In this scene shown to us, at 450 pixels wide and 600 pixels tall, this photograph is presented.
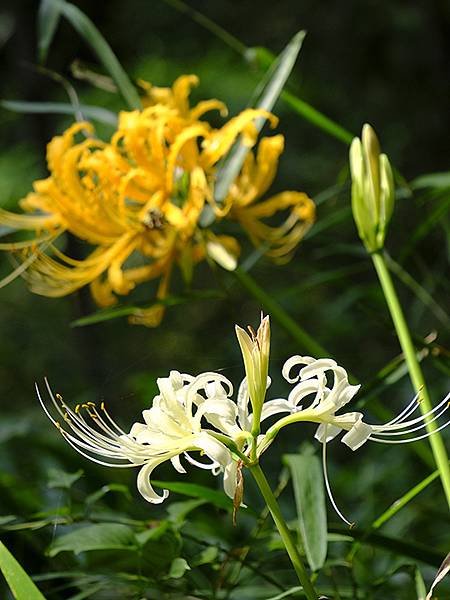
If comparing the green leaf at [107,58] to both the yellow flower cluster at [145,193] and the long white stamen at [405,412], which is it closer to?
the yellow flower cluster at [145,193]

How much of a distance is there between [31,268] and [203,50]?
1.97 meters

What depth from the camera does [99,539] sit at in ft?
1.41

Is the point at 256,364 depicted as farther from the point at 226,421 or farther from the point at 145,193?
the point at 145,193

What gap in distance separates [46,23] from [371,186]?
0.29 meters

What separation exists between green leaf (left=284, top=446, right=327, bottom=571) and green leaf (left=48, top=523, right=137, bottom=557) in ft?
0.24

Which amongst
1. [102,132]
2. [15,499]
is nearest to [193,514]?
[15,499]

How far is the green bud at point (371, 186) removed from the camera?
52 centimetres

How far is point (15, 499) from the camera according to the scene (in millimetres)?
577

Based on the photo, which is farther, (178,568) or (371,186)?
(371,186)

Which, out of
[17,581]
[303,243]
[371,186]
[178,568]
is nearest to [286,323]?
[371,186]

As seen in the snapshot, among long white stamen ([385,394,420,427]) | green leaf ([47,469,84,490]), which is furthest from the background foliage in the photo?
long white stamen ([385,394,420,427])

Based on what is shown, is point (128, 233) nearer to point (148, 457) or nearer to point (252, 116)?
point (252, 116)

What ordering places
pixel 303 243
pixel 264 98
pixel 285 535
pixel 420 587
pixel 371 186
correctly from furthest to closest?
pixel 303 243 < pixel 264 98 < pixel 371 186 < pixel 420 587 < pixel 285 535

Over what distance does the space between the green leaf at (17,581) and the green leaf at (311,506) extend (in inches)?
5.3
